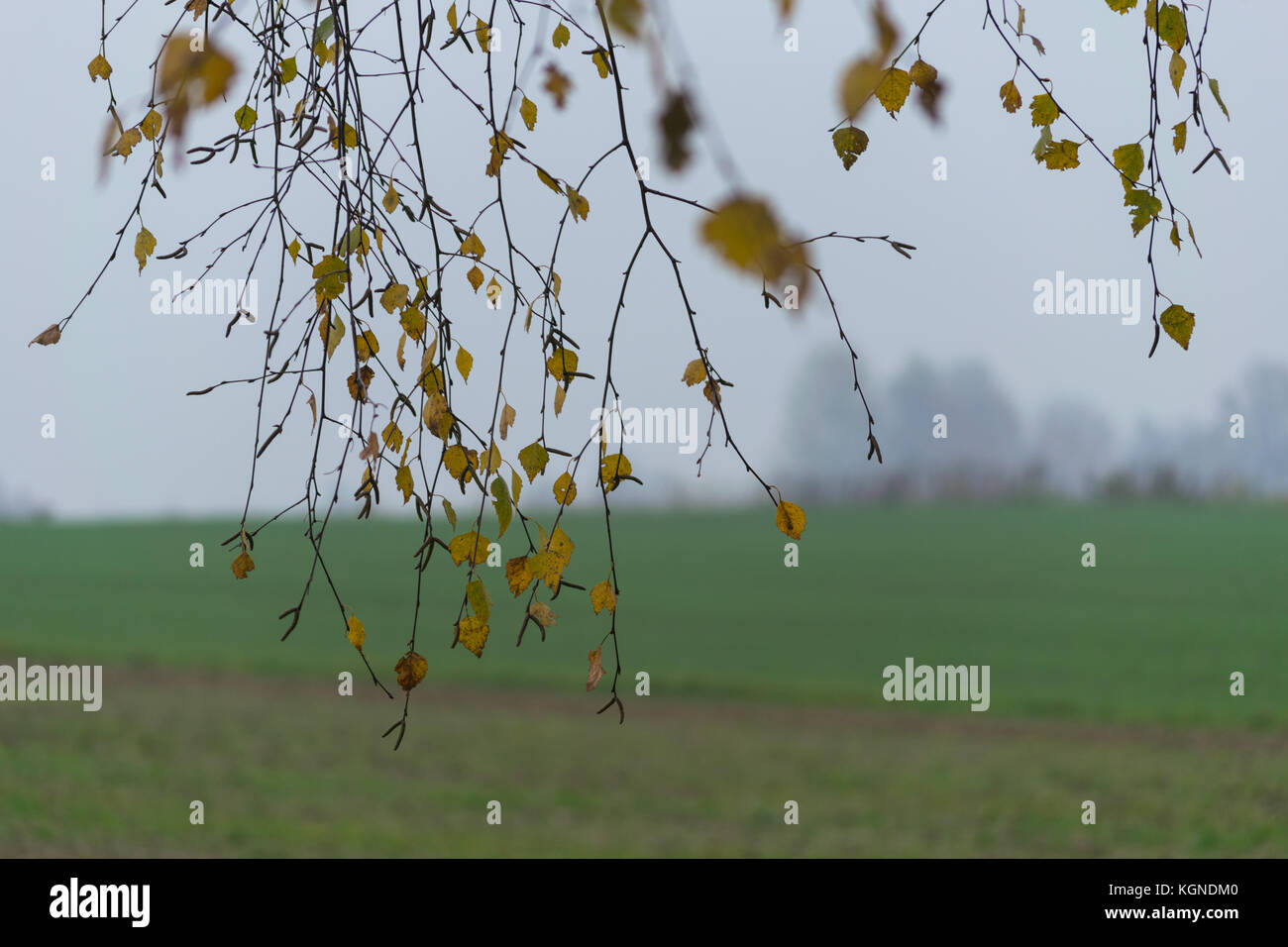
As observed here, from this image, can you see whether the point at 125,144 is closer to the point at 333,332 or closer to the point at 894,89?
the point at 333,332

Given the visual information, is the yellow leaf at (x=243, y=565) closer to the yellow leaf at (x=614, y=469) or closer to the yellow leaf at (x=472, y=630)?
the yellow leaf at (x=472, y=630)

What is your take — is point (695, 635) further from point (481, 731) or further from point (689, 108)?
point (689, 108)

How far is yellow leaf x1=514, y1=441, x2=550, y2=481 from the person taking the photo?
1.24 metres

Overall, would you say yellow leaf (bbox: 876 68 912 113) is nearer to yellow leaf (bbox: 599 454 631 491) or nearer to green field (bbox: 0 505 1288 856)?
yellow leaf (bbox: 599 454 631 491)

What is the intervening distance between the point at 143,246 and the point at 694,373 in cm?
91

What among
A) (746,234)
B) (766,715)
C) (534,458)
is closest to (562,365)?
(534,458)

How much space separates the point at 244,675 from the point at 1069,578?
7312 mm

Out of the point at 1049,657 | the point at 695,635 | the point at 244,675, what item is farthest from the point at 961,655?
the point at 244,675

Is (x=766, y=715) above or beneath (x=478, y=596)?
beneath

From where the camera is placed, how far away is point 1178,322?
1354mm

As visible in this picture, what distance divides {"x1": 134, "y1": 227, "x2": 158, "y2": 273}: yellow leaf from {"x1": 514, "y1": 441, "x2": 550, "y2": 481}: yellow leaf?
0.75 m

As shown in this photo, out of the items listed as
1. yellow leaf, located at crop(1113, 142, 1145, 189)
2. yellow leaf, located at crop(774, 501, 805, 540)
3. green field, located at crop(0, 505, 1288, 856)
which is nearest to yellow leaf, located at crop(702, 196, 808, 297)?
yellow leaf, located at crop(774, 501, 805, 540)

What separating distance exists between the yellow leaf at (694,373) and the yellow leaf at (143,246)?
34.7 inches
